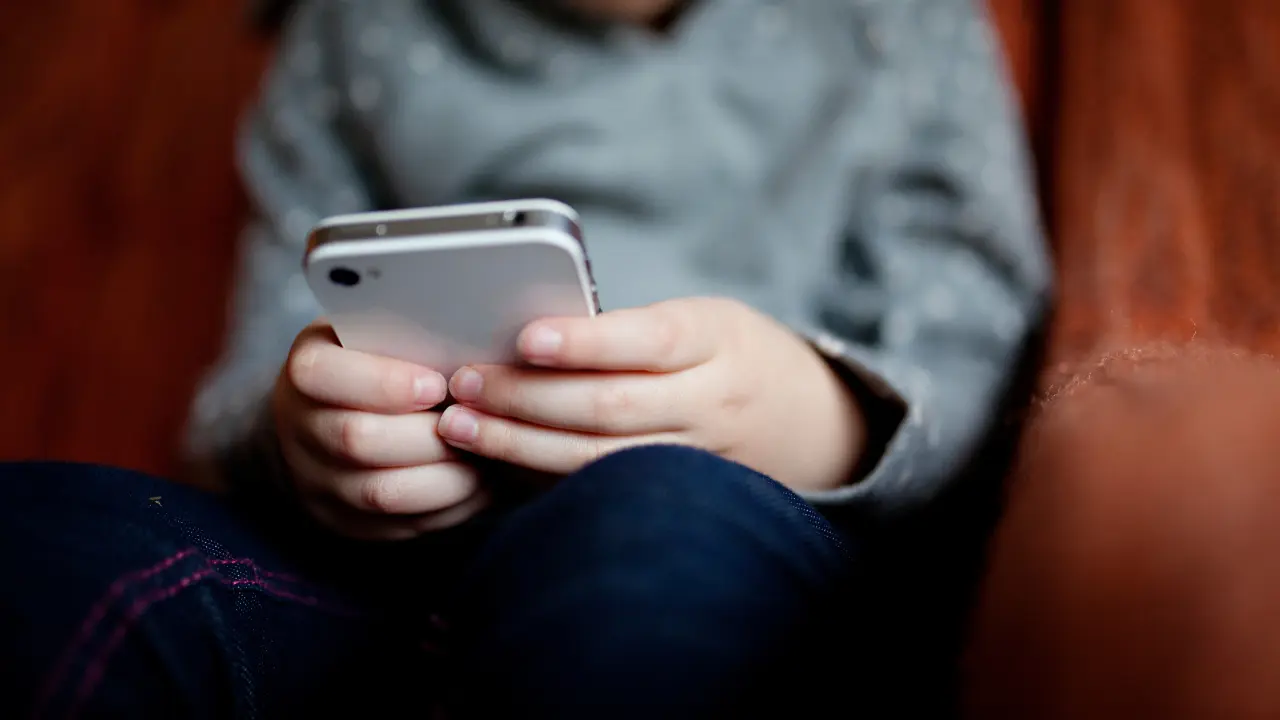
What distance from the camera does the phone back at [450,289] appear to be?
10.5 inches

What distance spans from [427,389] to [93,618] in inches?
4.8

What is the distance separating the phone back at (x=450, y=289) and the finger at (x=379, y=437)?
25 mm

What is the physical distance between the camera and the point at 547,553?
29 cm

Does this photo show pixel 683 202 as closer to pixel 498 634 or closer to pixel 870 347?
pixel 870 347

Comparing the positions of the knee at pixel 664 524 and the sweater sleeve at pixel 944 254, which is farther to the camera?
the sweater sleeve at pixel 944 254

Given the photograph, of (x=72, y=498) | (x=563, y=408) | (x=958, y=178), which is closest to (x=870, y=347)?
(x=958, y=178)

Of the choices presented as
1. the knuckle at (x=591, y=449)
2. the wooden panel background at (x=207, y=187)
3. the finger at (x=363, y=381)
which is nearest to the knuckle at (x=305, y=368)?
the finger at (x=363, y=381)

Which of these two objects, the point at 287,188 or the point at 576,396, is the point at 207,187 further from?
the point at 576,396

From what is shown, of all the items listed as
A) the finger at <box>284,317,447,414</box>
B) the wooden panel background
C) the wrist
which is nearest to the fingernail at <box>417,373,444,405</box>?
the finger at <box>284,317,447,414</box>

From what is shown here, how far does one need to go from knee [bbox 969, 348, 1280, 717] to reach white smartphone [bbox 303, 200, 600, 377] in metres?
0.17

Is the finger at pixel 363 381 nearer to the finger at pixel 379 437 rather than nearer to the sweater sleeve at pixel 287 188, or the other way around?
the finger at pixel 379 437

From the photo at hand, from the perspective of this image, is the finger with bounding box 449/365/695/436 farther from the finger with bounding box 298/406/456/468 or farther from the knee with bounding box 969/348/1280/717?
the knee with bounding box 969/348/1280/717

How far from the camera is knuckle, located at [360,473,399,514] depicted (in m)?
0.33

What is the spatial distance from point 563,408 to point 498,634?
79 mm
